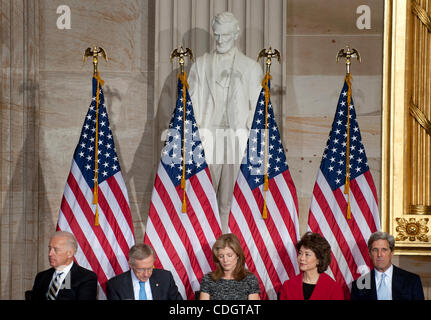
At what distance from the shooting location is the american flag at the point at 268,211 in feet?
23.1

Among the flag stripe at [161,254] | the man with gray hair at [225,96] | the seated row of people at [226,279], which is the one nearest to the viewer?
the seated row of people at [226,279]

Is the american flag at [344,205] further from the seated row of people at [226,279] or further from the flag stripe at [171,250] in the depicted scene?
the flag stripe at [171,250]

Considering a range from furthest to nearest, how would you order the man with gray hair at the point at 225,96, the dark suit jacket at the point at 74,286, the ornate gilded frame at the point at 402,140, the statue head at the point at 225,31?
the ornate gilded frame at the point at 402,140 → the man with gray hair at the point at 225,96 → the statue head at the point at 225,31 → the dark suit jacket at the point at 74,286

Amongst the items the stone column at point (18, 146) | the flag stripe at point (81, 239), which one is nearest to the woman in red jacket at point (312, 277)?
the flag stripe at point (81, 239)

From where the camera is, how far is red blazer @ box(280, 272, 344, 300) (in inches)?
252

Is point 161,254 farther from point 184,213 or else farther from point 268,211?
point 268,211

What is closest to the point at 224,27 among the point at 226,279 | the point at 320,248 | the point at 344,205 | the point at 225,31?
the point at 225,31

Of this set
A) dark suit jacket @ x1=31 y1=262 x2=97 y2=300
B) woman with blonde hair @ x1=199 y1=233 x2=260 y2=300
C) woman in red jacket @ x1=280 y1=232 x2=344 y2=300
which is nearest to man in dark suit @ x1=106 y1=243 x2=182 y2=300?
dark suit jacket @ x1=31 y1=262 x2=97 y2=300

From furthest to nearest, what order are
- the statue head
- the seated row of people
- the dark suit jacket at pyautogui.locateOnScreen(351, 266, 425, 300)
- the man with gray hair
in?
the man with gray hair
the statue head
the dark suit jacket at pyautogui.locateOnScreen(351, 266, 425, 300)
the seated row of people

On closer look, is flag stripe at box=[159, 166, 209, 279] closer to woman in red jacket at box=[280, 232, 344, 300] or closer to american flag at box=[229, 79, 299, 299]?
american flag at box=[229, 79, 299, 299]

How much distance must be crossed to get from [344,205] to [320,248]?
31.5 inches

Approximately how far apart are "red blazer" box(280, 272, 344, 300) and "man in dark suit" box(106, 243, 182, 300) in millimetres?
973

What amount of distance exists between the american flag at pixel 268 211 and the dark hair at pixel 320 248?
0.48 m
